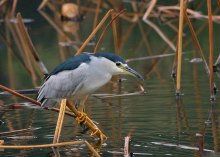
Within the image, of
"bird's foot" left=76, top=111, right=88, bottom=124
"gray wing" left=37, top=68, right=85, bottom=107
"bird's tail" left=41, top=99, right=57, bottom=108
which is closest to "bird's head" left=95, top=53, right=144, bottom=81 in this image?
"gray wing" left=37, top=68, right=85, bottom=107

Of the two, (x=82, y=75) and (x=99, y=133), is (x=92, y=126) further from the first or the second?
(x=82, y=75)

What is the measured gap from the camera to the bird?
24.0ft

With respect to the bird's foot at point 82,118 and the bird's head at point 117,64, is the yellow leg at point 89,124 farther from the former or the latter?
the bird's head at point 117,64

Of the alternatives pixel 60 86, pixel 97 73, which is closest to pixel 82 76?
pixel 97 73

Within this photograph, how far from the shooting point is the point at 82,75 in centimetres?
742

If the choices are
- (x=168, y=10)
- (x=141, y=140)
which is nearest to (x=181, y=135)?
(x=141, y=140)

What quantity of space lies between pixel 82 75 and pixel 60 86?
30cm

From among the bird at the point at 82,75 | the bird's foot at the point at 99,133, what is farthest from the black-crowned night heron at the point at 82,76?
the bird's foot at the point at 99,133

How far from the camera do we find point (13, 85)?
10.7 meters

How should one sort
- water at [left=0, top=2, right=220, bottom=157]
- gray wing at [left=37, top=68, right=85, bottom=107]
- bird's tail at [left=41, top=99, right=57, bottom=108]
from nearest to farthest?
water at [left=0, top=2, right=220, bottom=157] < gray wing at [left=37, top=68, right=85, bottom=107] < bird's tail at [left=41, top=99, right=57, bottom=108]

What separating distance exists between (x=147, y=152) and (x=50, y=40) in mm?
8941

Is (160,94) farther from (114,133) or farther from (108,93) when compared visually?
(114,133)

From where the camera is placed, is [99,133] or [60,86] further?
[60,86]

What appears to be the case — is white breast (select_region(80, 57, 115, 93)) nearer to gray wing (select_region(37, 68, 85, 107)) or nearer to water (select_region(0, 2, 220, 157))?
gray wing (select_region(37, 68, 85, 107))
